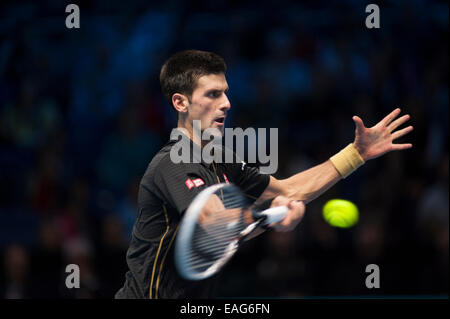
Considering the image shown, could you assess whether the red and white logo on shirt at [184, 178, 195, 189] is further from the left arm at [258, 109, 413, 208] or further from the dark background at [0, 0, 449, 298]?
the dark background at [0, 0, 449, 298]

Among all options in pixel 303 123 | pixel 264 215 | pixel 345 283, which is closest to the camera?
pixel 264 215

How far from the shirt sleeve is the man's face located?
0.39 m

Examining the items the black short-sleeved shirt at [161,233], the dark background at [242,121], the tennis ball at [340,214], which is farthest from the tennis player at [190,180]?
the dark background at [242,121]

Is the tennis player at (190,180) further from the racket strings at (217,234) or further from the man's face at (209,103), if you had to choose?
the racket strings at (217,234)

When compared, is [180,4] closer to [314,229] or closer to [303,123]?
[303,123]

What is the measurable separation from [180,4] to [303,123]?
272 centimetres

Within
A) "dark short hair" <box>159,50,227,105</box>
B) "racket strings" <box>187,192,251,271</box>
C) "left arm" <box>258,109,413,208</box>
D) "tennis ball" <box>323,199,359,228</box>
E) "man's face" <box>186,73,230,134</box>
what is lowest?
"racket strings" <box>187,192,251,271</box>

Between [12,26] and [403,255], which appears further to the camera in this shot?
[12,26]

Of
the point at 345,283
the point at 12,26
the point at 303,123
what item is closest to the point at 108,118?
the point at 12,26

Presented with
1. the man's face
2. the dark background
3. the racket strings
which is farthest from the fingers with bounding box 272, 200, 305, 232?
the dark background

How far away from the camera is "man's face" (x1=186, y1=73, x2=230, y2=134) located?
431 cm

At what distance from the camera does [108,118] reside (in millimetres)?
9594

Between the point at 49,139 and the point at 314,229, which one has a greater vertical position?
the point at 49,139

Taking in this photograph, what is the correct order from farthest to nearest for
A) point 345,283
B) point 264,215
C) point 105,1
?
1. point 105,1
2. point 345,283
3. point 264,215
